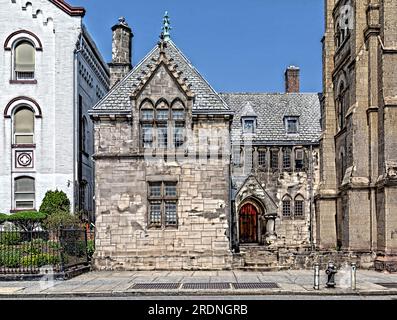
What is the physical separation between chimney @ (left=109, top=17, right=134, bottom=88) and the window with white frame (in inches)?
335

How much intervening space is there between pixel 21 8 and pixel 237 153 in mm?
20490

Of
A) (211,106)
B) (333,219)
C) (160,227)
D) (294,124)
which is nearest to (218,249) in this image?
(160,227)

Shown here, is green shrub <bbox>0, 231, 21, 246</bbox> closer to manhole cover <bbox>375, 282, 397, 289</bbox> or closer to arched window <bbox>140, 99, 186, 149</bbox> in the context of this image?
arched window <bbox>140, 99, 186, 149</bbox>

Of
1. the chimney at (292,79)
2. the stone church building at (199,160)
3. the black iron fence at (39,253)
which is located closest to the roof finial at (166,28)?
the stone church building at (199,160)

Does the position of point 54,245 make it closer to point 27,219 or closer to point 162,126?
point 162,126

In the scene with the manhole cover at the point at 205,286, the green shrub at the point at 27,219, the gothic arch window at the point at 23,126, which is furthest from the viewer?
the gothic arch window at the point at 23,126

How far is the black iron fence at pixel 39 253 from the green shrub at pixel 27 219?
6.62m

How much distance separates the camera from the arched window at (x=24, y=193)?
3350 centimetres

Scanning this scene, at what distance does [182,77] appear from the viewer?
83.3 ft

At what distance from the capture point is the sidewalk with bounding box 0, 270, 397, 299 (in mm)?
16703

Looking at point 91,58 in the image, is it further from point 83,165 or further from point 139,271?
point 139,271

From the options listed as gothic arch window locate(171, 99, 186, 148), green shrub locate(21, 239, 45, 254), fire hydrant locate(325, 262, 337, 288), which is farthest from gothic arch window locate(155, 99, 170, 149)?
fire hydrant locate(325, 262, 337, 288)

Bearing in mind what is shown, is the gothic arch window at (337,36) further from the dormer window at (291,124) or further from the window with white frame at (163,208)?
the window with white frame at (163,208)

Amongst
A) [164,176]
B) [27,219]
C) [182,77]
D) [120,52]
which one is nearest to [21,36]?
[120,52]
